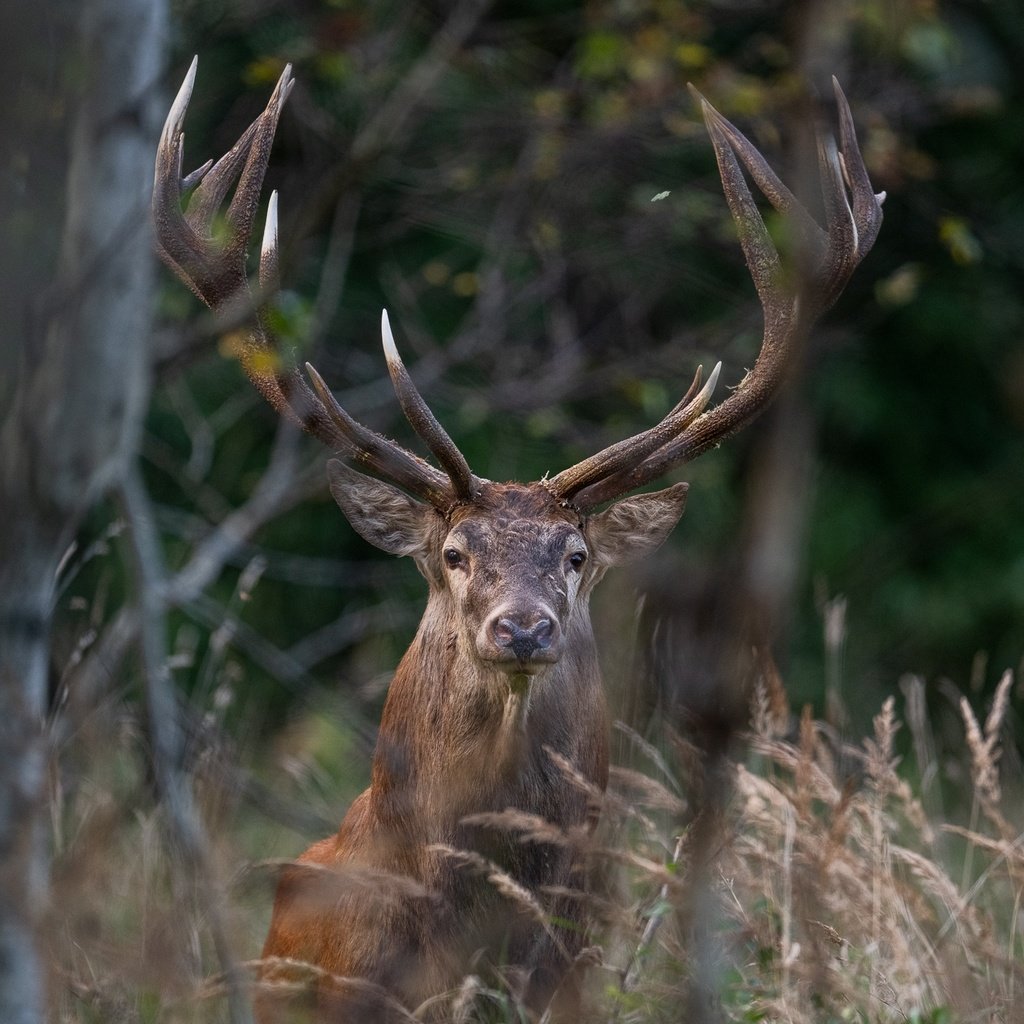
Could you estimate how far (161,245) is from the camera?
13.4 ft

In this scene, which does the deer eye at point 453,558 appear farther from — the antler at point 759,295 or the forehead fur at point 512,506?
the antler at point 759,295

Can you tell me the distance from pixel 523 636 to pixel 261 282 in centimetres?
111

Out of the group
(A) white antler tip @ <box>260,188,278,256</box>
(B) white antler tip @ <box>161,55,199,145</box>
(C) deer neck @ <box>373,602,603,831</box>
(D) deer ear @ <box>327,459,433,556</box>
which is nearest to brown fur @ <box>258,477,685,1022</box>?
(C) deer neck @ <box>373,602,603,831</box>

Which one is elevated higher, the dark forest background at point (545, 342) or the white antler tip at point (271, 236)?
the white antler tip at point (271, 236)

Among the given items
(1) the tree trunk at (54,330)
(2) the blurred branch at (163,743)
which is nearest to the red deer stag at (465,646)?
(2) the blurred branch at (163,743)

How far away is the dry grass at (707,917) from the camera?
256cm

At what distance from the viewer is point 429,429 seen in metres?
3.94

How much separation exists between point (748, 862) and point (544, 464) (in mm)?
4456

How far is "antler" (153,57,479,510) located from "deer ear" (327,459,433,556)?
0.23 feet

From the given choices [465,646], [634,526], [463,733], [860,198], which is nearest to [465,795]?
[463,733]

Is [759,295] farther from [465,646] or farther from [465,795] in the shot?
[465,795]

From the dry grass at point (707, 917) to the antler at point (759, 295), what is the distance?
704 mm

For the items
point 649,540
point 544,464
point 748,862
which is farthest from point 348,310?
point 748,862

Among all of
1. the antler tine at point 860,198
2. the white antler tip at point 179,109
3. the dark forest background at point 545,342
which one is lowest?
the dark forest background at point 545,342
